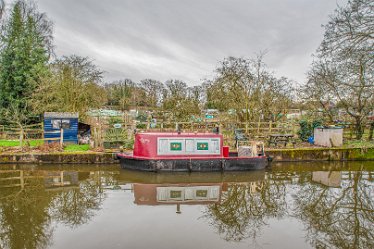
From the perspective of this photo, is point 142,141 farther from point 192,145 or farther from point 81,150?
point 81,150

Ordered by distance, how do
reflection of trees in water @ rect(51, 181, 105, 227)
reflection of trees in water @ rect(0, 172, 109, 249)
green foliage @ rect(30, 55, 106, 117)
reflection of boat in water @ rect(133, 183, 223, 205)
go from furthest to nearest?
green foliage @ rect(30, 55, 106, 117) < reflection of boat in water @ rect(133, 183, 223, 205) < reflection of trees in water @ rect(51, 181, 105, 227) < reflection of trees in water @ rect(0, 172, 109, 249)

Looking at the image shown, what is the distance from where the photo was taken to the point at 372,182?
1002 cm

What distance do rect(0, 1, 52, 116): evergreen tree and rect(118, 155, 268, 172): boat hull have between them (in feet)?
39.9

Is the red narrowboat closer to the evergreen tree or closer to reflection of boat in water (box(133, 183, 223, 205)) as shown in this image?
reflection of boat in water (box(133, 183, 223, 205))

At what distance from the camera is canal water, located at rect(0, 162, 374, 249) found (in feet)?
18.3

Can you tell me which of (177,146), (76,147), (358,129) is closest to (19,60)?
(76,147)

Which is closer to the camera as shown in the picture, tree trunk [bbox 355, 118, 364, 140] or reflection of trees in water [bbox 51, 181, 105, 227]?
reflection of trees in water [bbox 51, 181, 105, 227]

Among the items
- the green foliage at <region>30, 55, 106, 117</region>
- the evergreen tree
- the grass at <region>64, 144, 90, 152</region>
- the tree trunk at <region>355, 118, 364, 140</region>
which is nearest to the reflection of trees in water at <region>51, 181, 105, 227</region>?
the grass at <region>64, 144, 90, 152</region>

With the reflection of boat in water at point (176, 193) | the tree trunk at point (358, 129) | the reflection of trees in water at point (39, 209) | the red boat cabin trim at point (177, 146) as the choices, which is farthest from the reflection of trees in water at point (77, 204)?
the tree trunk at point (358, 129)

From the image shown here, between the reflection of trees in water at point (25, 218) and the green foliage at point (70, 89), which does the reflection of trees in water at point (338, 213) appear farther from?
the green foliage at point (70, 89)

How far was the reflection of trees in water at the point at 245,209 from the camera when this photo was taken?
20.2 ft

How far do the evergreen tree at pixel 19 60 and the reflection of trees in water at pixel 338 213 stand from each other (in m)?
18.2

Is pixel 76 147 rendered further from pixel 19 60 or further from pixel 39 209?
pixel 19 60

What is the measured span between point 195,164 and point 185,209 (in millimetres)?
3992
